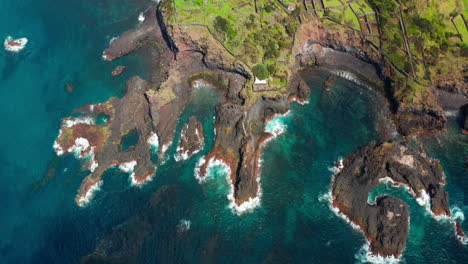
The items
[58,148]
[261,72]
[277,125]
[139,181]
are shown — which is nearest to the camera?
→ [139,181]

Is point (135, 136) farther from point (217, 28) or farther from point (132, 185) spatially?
point (217, 28)

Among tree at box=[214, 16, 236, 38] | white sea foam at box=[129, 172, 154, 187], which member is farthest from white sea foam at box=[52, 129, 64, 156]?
tree at box=[214, 16, 236, 38]

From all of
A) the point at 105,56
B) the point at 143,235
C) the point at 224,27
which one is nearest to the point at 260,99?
the point at 224,27

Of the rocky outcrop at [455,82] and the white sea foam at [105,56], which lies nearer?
the rocky outcrop at [455,82]

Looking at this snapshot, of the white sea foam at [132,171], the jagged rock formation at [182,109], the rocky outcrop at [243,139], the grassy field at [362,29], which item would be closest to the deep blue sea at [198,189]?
the white sea foam at [132,171]

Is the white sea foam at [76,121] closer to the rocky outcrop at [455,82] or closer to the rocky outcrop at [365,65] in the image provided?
the rocky outcrop at [365,65]

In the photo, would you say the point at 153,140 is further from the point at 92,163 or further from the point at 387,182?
the point at 387,182
